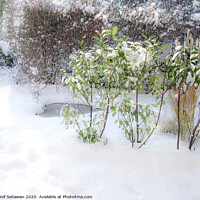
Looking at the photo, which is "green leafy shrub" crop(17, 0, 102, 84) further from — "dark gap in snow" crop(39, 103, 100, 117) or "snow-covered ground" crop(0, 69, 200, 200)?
"snow-covered ground" crop(0, 69, 200, 200)

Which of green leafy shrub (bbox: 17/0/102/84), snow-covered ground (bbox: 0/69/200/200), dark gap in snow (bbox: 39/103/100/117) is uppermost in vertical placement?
green leafy shrub (bbox: 17/0/102/84)

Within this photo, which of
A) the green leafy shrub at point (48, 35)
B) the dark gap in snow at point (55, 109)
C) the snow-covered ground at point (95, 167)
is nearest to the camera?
the snow-covered ground at point (95, 167)

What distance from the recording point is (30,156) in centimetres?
203

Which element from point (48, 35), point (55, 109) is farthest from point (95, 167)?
point (48, 35)

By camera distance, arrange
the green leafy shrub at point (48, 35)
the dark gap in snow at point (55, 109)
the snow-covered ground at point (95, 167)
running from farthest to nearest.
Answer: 1. the green leafy shrub at point (48, 35)
2. the dark gap in snow at point (55, 109)
3. the snow-covered ground at point (95, 167)

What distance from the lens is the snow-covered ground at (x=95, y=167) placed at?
1.57 meters

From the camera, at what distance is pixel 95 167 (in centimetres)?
186

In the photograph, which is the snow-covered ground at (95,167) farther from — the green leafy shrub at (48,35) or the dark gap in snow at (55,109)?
the green leafy shrub at (48,35)

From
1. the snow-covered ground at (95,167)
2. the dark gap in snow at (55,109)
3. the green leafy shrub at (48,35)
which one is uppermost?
the green leafy shrub at (48,35)

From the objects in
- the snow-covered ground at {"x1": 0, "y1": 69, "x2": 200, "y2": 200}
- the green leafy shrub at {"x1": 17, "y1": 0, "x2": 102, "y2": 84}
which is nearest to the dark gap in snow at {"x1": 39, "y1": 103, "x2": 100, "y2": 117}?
the green leafy shrub at {"x1": 17, "y1": 0, "x2": 102, "y2": 84}

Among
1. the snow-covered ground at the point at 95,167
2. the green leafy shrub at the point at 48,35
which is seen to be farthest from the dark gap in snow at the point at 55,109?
the snow-covered ground at the point at 95,167

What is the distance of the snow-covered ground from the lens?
157 cm

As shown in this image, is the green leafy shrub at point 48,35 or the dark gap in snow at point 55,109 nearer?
the dark gap in snow at point 55,109

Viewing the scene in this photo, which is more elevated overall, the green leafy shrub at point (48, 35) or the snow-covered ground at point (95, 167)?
the green leafy shrub at point (48, 35)
